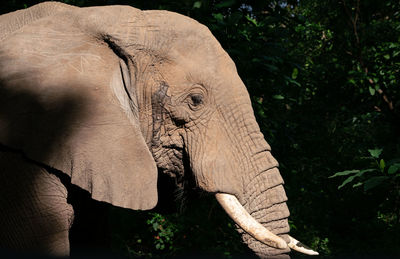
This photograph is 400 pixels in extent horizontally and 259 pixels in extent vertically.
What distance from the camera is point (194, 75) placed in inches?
99.7

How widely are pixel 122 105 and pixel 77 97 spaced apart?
0.23m

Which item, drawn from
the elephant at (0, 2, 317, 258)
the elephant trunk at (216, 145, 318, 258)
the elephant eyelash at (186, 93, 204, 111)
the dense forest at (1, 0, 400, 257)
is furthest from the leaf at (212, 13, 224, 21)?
the elephant trunk at (216, 145, 318, 258)

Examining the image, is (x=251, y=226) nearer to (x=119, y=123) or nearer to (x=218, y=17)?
(x=119, y=123)

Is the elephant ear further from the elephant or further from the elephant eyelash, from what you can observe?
the elephant eyelash

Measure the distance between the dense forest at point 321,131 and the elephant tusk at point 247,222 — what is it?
1.94 m

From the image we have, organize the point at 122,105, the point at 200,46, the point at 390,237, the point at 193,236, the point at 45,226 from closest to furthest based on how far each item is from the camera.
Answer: the point at 45,226 → the point at 122,105 → the point at 200,46 → the point at 390,237 → the point at 193,236

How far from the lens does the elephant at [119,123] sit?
2209mm

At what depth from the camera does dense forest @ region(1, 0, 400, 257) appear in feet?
15.2

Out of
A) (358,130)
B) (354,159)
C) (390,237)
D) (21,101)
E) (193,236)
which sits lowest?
→ (193,236)

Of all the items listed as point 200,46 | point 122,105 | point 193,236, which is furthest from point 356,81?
point 122,105

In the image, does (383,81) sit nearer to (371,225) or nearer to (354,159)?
(354,159)

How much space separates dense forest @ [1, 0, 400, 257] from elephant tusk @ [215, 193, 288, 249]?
1942 mm

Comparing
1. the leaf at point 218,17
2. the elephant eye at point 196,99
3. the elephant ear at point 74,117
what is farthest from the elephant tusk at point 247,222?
the leaf at point 218,17

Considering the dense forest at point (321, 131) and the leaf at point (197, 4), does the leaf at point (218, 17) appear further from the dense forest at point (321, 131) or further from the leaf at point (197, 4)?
the dense forest at point (321, 131)
